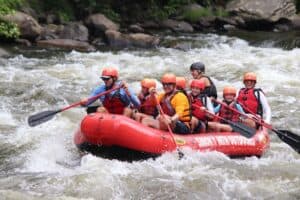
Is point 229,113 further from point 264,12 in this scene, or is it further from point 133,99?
point 264,12

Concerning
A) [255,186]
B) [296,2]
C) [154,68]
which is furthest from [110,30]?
[255,186]

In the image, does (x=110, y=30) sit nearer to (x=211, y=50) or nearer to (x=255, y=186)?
(x=211, y=50)

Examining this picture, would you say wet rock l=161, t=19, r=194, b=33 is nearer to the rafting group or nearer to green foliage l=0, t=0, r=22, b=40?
green foliage l=0, t=0, r=22, b=40

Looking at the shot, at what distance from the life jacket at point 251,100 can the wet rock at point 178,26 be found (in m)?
12.6

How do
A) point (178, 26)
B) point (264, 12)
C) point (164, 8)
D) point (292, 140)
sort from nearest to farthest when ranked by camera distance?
point (292, 140) → point (264, 12) → point (178, 26) → point (164, 8)

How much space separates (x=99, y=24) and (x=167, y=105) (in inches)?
457

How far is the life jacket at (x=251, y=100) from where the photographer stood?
25.7ft

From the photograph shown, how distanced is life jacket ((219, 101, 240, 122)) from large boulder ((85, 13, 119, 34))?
10.8 meters

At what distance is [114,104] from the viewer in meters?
7.37

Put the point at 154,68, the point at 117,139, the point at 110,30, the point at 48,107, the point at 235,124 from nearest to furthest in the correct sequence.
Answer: the point at 117,139, the point at 235,124, the point at 48,107, the point at 154,68, the point at 110,30

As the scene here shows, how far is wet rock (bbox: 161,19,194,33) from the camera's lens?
20.4 meters

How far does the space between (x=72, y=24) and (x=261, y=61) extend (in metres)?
6.48

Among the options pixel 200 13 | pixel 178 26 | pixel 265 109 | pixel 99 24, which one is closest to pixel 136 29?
pixel 99 24

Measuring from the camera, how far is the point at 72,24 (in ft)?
58.2
